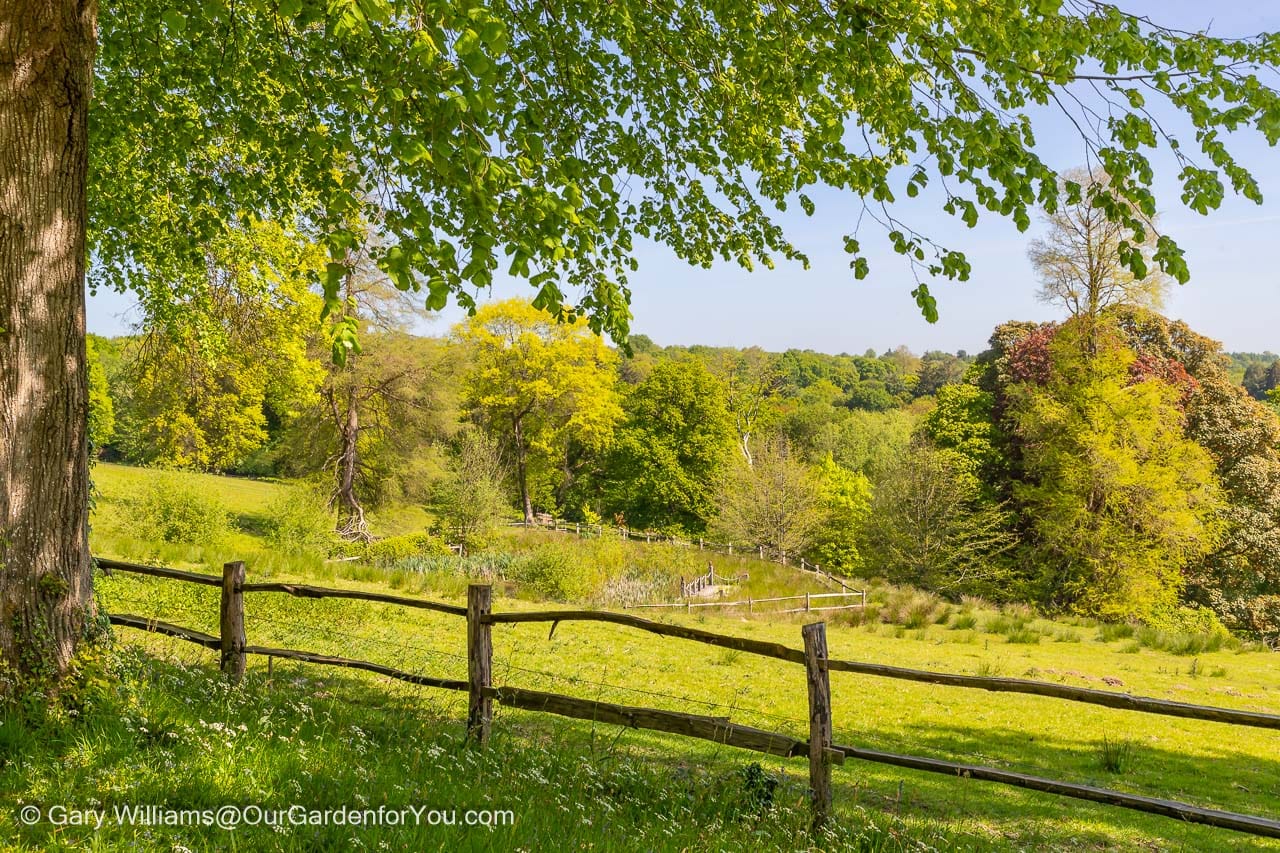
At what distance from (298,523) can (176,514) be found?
3213mm

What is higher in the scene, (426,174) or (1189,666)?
(426,174)

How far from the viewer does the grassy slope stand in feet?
14.3

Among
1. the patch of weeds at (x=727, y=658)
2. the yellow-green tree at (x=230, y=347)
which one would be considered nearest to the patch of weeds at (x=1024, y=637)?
the patch of weeds at (x=727, y=658)

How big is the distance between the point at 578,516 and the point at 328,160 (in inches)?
1762

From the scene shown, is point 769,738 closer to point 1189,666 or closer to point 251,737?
point 251,737

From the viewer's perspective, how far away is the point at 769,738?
463cm

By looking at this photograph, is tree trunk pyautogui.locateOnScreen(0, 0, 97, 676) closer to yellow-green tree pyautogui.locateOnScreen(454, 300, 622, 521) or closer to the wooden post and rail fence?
the wooden post and rail fence

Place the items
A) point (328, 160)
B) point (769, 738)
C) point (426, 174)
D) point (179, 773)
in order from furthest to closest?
point (328, 160) < point (769, 738) < point (426, 174) < point (179, 773)

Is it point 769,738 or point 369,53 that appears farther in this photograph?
point 369,53

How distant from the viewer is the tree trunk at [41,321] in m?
4.06

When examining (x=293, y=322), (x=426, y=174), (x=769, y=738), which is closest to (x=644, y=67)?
(x=426, y=174)

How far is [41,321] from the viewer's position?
163 inches

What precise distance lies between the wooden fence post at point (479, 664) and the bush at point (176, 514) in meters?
18.4

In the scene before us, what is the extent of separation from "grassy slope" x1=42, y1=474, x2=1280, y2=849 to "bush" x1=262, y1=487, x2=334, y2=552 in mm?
6683
